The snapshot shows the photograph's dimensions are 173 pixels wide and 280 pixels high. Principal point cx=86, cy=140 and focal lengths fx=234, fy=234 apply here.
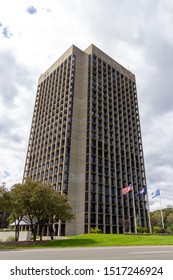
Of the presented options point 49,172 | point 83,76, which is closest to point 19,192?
point 49,172

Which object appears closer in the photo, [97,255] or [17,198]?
[97,255]

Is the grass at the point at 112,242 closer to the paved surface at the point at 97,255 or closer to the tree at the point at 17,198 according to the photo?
the tree at the point at 17,198

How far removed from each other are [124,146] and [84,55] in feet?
129

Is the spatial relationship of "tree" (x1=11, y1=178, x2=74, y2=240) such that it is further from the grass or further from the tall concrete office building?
the tall concrete office building

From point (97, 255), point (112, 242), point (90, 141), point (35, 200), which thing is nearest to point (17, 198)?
point (35, 200)

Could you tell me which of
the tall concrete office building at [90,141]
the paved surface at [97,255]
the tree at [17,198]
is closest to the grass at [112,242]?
the tree at [17,198]

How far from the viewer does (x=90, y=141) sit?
73250 mm

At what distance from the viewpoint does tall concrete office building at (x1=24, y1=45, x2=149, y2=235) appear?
68438mm

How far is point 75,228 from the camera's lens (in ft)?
213

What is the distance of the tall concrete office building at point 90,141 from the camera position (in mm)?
68438

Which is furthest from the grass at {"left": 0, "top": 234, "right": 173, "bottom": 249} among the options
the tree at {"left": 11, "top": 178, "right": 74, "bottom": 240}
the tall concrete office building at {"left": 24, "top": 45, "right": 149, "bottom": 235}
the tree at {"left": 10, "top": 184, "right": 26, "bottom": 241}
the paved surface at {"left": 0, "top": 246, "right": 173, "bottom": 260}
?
the tall concrete office building at {"left": 24, "top": 45, "right": 149, "bottom": 235}

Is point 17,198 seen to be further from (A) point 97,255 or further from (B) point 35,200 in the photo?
(A) point 97,255

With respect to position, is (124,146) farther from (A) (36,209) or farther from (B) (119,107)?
(A) (36,209)
